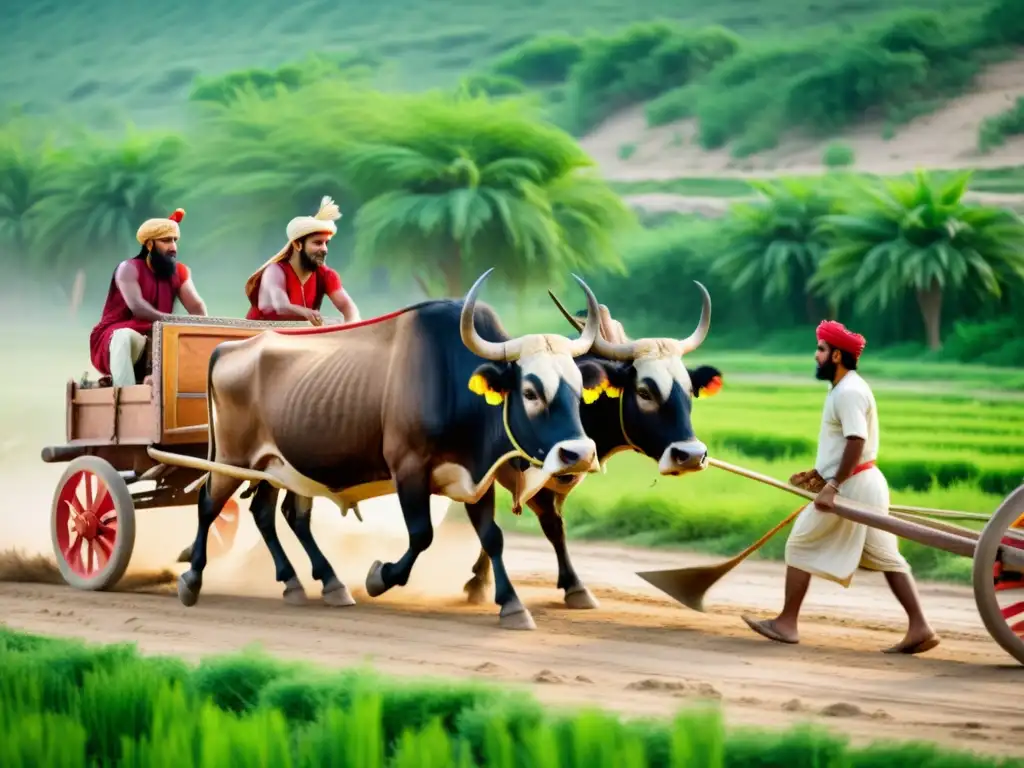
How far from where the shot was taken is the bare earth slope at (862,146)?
25.5 metres

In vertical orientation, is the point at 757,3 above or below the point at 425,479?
above

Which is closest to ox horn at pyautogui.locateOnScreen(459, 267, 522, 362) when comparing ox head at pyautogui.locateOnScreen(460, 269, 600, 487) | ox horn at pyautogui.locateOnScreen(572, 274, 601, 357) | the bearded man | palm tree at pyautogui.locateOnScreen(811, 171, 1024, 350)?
ox head at pyautogui.locateOnScreen(460, 269, 600, 487)

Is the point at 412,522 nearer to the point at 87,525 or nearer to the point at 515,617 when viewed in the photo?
the point at 515,617

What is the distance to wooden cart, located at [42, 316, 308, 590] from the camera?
8703 mm

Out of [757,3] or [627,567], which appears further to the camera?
[757,3]

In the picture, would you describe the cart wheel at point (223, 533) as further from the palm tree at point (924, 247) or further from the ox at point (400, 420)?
the palm tree at point (924, 247)

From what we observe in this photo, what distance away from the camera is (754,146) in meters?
28.8

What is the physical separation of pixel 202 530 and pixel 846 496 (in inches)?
150

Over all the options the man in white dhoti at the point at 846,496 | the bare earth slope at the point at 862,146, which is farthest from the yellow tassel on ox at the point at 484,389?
the bare earth slope at the point at 862,146

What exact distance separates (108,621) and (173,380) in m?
1.58

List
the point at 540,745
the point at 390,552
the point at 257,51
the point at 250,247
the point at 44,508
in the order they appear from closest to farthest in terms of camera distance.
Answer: the point at 540,745, the point at 390,552, the point at 44,508, the point at 250,247, the point at 257,51

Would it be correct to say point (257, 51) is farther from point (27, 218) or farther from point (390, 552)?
point (390, 552)

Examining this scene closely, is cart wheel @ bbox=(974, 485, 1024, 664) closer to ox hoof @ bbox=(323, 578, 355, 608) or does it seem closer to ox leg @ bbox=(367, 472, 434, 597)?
ox leg @ bbox=(367, 472, 434, 597)

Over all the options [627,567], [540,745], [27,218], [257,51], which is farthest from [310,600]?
[257,51]
